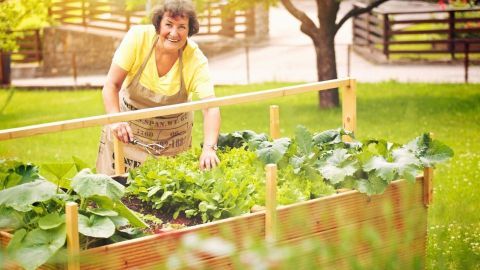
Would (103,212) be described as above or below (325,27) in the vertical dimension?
above

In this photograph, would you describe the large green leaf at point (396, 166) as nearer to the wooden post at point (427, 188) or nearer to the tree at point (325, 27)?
the wooden post at point (427, 188)

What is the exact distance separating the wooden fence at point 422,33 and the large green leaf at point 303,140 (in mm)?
12635

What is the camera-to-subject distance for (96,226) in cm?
345

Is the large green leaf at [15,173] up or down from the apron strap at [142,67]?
down

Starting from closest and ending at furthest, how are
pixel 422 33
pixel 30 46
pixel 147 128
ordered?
pixel 147 128, pixel 422 33, pixel 30 46

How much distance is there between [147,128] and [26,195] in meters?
2.01

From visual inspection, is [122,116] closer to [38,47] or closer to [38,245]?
[38,245]

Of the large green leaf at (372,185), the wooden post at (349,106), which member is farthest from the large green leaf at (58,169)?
the wooden post at (349,106)

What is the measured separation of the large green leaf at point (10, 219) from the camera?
3461 millimetres

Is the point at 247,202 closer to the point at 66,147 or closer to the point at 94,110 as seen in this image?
the point at 66,147

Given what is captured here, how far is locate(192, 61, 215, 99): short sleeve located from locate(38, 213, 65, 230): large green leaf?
6.01 ft

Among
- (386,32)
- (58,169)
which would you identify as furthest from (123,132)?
(386,32)

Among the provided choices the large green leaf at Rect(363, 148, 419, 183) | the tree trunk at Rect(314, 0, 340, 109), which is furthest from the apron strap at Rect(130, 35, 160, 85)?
the tree trunk at Rect(314, 0, 340, 109)

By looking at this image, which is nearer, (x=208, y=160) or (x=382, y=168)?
(x=382, y=168)
